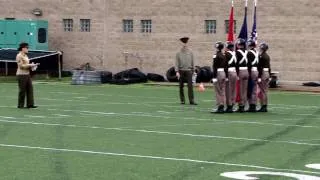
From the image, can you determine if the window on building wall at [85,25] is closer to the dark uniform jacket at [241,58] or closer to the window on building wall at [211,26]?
the window on building wall at [211,26]

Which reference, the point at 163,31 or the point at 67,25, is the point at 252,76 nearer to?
the point at 163,31

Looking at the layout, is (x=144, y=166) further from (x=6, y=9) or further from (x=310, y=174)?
(x=6, y=9)

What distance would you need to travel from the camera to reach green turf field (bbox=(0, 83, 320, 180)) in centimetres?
1081

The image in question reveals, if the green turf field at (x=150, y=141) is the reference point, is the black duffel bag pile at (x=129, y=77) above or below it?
below

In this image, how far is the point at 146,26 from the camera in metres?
42.4

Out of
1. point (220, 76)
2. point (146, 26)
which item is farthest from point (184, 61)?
point (146, 26)

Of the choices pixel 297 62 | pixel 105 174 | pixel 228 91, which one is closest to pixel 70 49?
pixel 297 62

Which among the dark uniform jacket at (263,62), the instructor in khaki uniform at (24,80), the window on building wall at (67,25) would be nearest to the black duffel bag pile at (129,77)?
the window on building wall at (67,25)

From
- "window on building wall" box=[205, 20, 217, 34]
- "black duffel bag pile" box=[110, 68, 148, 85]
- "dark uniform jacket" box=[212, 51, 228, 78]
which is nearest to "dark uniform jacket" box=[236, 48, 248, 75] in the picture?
"dark uniform jacket" box=[212, 51, 228, 78]

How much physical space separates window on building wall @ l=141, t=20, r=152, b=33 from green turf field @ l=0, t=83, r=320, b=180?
17.7 metres

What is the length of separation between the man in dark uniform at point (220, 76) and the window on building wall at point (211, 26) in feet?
63.3

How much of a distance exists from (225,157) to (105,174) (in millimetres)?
2414

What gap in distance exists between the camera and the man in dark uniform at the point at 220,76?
829 inches

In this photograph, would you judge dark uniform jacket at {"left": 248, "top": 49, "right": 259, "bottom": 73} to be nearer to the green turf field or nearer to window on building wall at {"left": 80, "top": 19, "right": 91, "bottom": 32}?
the green turf field
